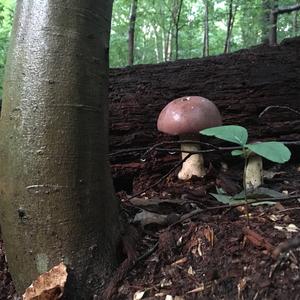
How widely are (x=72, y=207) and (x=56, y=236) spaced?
0.10 meters

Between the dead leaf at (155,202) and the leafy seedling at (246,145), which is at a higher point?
the leafy seedling at (246,145)

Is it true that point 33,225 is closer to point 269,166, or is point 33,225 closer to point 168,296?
point 168,296

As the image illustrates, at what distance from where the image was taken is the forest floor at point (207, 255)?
1.02 metres

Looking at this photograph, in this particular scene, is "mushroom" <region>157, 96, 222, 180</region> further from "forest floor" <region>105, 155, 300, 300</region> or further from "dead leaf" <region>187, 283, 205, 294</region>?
"dead leaf" <region>187, 283, 205, 294</region>

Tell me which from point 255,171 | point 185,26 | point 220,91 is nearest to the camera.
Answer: point 255,171

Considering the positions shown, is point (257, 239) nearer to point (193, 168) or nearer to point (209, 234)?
point (209, 234)

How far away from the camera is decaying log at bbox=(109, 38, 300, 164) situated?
2.42 metres

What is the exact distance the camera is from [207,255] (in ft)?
3.76

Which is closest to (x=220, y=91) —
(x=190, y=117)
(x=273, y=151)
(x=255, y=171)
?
(x=190, y=117)

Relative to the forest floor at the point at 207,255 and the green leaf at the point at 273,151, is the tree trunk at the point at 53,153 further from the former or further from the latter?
the green leaf at the point at 273,151

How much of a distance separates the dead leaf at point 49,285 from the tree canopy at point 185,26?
6.10 metres

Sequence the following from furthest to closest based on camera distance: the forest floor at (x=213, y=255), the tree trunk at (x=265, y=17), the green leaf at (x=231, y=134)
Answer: the tree trunk at (x=265, y=17) → the green leaf at (x=231, y=134) → the forest floor at (x=213, y=255)

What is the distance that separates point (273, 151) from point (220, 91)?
1.42m

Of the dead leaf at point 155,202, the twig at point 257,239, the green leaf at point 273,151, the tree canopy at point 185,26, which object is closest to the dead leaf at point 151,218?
the dead leaf at point 155,202
